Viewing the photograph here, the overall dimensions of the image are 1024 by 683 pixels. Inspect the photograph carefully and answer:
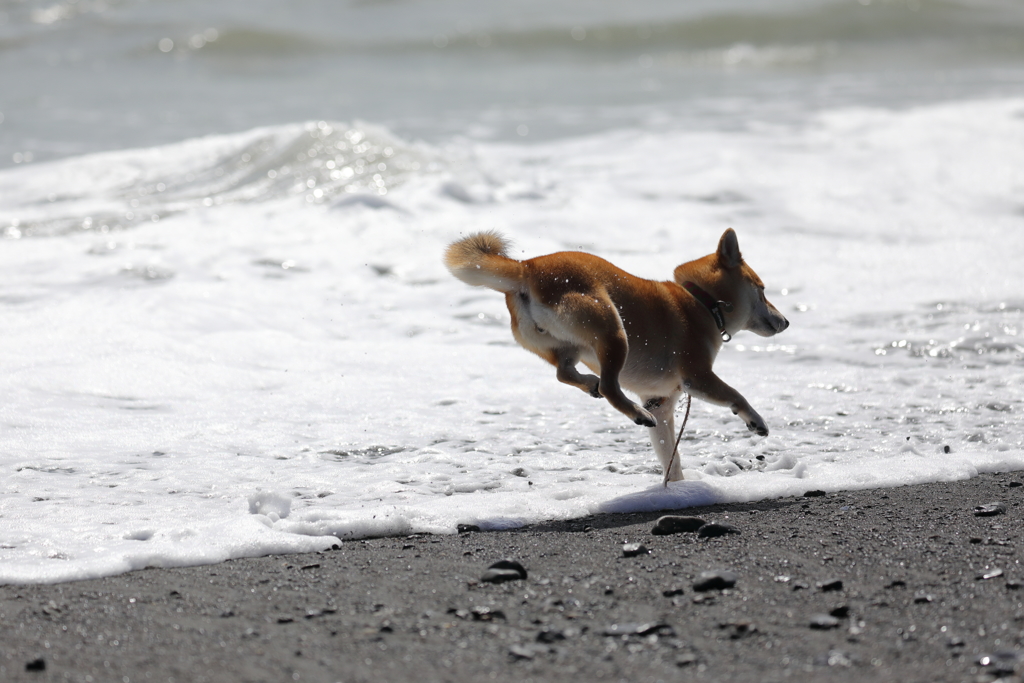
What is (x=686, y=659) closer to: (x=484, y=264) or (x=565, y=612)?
(x=565, y=612)

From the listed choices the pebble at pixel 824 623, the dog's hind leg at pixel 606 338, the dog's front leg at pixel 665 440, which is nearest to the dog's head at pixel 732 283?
the dog's front leg at pixel 665 440

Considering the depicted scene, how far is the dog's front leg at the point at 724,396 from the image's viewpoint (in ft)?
16.3

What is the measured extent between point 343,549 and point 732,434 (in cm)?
245

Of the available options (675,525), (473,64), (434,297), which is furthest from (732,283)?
(473,64)

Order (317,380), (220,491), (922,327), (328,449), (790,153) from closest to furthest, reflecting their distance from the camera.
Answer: (220,491)
(328,449)
(317,380)
(922,327)
(790,153)

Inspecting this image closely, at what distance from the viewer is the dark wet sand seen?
120 inches

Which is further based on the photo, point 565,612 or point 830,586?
point 830,586

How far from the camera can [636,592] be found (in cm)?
362

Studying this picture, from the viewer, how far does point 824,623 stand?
10.8 ft

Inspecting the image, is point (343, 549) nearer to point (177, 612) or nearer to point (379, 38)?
point (177, 612)

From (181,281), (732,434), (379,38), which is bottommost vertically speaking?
(732,434)

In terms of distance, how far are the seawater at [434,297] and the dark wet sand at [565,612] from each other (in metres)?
0.36

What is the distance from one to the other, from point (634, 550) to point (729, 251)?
1.86 m

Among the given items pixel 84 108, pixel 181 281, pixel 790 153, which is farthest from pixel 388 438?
pixel 84 108
